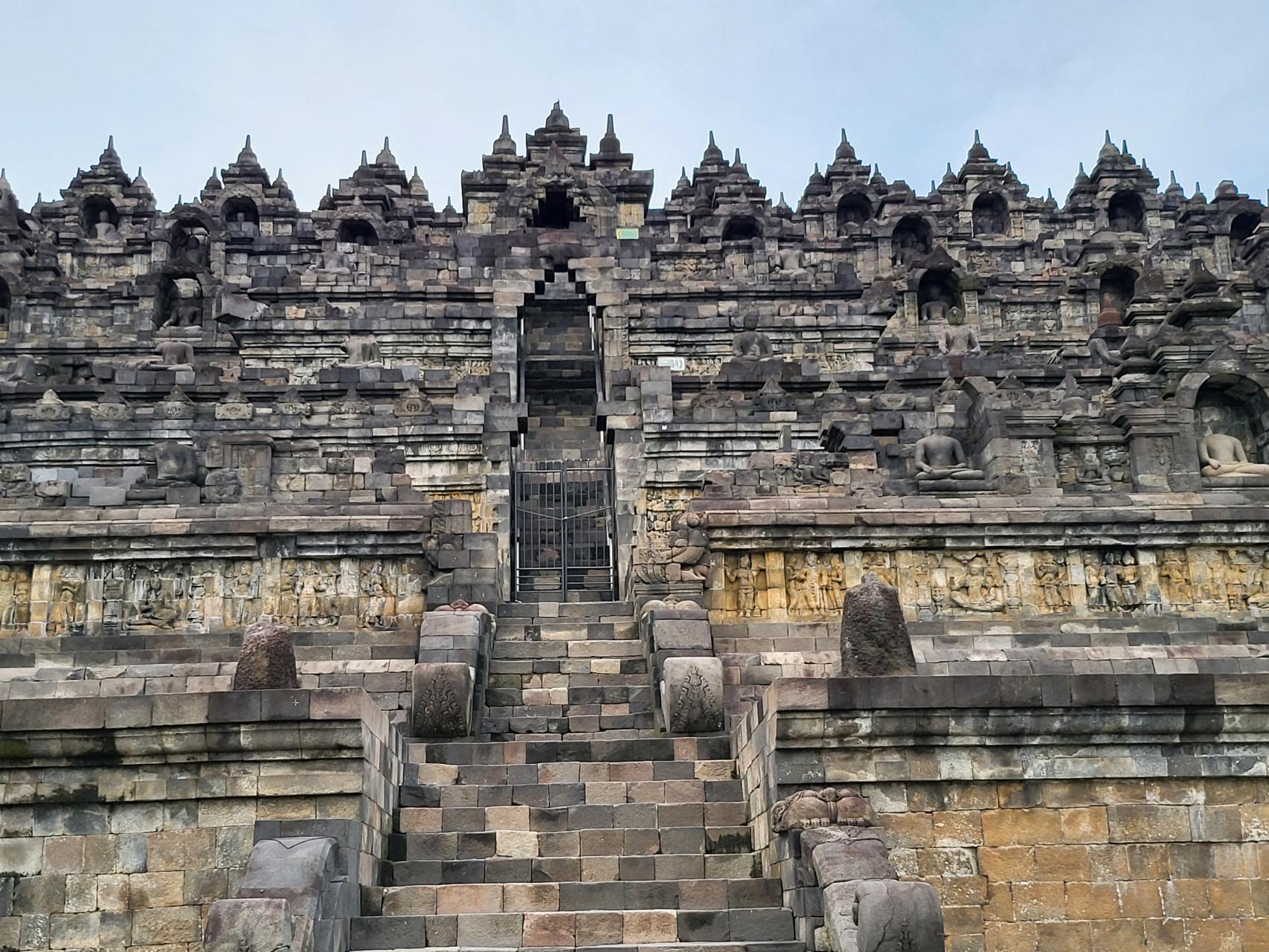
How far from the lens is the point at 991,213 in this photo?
4562 cm

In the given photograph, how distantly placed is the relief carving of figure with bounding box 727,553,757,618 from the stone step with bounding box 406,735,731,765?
4520 millimetres

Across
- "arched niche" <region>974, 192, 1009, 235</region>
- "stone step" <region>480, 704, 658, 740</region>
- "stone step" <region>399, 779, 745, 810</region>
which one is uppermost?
"arched niche" <region>974, 192, 1009, 235</region>

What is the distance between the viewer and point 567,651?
15773 mm

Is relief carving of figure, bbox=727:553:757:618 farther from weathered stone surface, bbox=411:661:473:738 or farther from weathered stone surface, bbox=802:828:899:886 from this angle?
weathered stone surface, bbox=802:828:899:886

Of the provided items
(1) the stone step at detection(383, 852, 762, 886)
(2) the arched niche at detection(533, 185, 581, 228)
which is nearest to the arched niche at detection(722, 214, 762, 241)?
(2) the arched niche at detection(533, 185, 581, 228)

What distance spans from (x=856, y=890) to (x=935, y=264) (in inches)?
1056

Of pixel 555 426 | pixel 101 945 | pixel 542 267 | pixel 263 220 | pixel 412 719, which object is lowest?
pixel 101 945

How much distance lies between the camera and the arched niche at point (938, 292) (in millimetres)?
33938

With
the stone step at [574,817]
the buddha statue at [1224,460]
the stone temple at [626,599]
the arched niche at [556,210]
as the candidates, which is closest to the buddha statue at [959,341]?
the stone temple at [626,599]

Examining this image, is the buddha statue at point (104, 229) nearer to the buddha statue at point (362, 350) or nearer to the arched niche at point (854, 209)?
the buddha statue at point (362, 350)

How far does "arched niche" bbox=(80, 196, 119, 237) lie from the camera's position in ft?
149

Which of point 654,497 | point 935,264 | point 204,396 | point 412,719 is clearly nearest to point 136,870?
point 412,719

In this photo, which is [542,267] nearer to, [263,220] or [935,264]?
[935,264]

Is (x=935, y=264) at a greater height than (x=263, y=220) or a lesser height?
lesser
